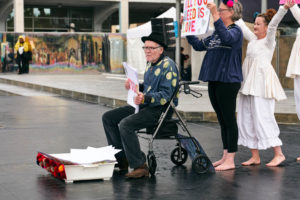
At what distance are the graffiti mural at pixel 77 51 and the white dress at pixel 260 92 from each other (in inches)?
1066

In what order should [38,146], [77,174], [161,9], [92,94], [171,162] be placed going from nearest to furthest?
[77,174] < [171,162] < [38,146] < [92,94] < [161,9]

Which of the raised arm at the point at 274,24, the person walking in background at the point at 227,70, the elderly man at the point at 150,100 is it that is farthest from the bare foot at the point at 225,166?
the raised arm at the point at 274,24

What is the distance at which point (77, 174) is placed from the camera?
607 cm

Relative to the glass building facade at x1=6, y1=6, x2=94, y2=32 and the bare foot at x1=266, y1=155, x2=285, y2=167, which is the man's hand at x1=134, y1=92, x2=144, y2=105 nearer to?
the bare foot at x1=266, y1=155, x2=285, y2=167

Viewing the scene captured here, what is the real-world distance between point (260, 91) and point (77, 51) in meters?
28.4

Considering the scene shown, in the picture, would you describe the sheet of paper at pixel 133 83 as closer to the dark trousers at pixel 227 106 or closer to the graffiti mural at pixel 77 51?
the dark trousers at pixel 227 106

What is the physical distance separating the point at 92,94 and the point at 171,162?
964 centimetres

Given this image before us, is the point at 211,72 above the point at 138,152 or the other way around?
above

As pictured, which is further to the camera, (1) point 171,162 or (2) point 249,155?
(2) point 249,155

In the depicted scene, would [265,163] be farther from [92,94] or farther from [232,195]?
[92,94]

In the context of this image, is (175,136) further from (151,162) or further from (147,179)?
(147,179)

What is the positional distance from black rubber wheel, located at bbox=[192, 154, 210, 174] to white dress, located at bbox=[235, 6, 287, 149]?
719 mm

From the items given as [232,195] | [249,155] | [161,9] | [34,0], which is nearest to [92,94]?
[249,155]

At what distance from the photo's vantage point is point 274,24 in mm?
6629
